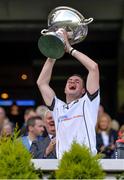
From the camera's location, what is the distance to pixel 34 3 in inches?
654

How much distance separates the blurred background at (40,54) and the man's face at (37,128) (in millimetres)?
5950

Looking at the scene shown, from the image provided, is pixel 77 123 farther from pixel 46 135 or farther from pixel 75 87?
pixel 46 135

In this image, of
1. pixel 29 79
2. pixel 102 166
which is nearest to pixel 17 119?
pixel 29 79

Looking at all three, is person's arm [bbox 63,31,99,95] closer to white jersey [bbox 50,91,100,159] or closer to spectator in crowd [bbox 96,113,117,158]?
white jersey [bbox 50,91,100,159]

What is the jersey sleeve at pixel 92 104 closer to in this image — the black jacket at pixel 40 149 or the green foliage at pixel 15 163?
the black jacket at pixel 40 149

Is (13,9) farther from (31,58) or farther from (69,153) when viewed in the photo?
(69,153)

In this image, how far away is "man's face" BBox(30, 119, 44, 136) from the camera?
964 cm

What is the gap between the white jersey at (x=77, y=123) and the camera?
6723mm

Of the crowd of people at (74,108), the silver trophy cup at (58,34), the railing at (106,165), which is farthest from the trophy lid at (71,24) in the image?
the railing at (106,165)

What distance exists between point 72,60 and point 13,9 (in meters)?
3.15

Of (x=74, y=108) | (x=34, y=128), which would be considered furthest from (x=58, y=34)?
(x=34, y=128)

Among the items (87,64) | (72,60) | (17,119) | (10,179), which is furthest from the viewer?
(72,60)

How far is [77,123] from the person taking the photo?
6.76 m

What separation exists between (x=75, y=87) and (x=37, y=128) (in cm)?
272
